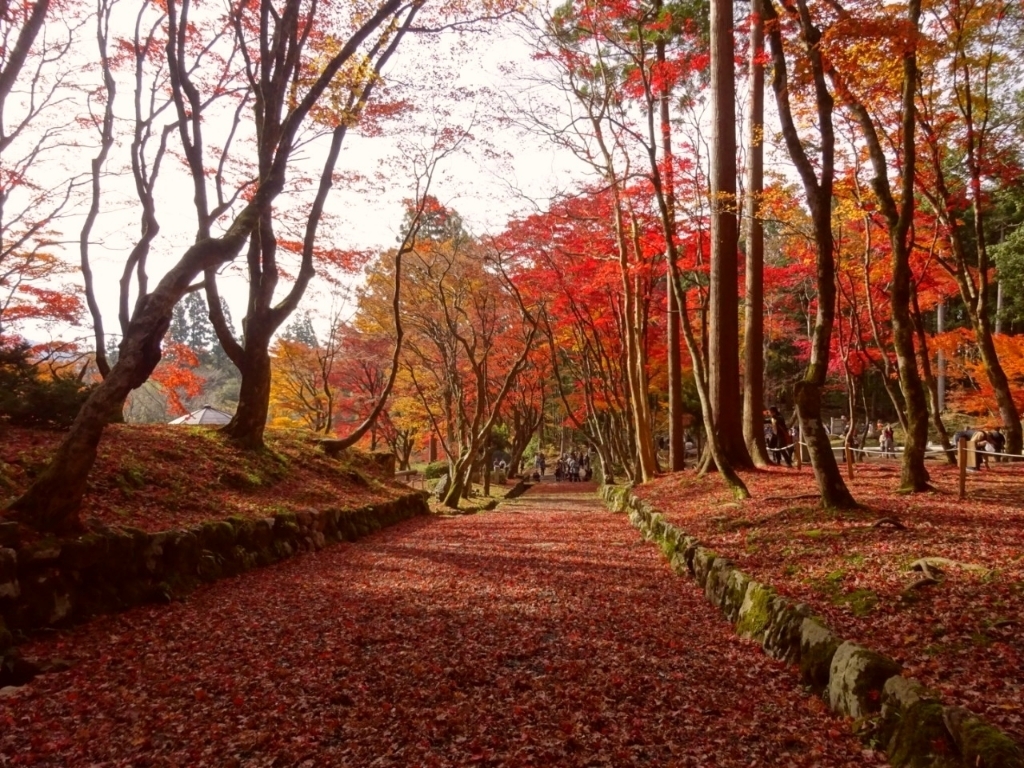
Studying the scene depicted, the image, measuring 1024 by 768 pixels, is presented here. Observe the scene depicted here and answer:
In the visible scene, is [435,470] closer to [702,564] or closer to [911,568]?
[702,564]

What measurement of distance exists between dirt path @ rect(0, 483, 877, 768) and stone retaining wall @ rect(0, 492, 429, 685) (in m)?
0.20

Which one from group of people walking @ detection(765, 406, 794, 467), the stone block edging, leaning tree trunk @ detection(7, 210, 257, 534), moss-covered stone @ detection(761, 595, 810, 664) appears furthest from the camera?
group of people walking @ detection(765, 406, 794, 467)

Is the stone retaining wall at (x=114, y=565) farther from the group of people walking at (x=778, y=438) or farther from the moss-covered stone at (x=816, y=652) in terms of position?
the group of people walking at (x=778, y=438)

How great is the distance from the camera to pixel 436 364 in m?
22.0

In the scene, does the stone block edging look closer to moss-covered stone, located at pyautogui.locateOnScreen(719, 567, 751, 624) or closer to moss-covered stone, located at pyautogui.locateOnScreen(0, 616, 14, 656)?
moss-covered stone, located at pyautogui.locateOnScreen(719, 567, 751, 624)

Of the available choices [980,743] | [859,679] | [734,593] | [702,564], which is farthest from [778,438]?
[980,743]

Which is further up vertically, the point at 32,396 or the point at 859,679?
the point at 32,396

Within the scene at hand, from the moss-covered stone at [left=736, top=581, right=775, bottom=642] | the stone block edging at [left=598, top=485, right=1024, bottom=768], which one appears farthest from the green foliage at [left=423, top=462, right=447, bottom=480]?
the moss-covered stone at [left=736, top=581, right=775, bottom=642]

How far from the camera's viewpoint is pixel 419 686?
3.79m

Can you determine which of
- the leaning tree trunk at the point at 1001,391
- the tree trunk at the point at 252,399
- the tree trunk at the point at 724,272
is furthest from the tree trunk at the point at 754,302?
the tree trunk at the point at 252,399

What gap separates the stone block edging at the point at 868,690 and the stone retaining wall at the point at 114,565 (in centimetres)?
460

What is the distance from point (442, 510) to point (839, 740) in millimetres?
A: 13901

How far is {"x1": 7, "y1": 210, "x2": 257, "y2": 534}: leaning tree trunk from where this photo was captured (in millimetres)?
4883

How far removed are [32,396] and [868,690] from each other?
892 centimetres
